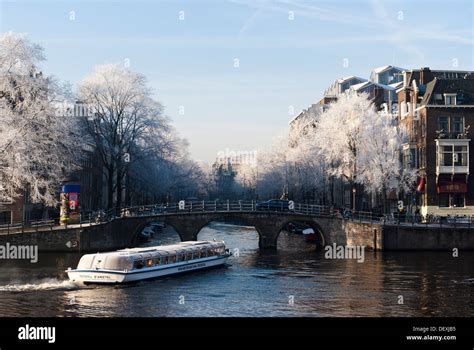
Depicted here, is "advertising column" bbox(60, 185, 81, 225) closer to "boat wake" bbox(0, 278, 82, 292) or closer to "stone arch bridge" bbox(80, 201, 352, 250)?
"stone arch bridge" bbox(80, 201, 352, 250)

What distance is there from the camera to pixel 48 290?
4184 centimetres

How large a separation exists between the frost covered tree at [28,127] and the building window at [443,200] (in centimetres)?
3638

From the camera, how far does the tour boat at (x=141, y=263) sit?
148 feet

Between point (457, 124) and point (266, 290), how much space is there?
4077 cm

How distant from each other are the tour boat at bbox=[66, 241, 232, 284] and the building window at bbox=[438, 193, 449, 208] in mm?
29504

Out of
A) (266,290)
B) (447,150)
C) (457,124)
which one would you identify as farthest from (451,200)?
(266,290)

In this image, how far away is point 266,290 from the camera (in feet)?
141

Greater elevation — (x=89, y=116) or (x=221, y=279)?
(x=89, y=116)

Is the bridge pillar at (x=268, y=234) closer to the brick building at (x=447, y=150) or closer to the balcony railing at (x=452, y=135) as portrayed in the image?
the brick building at (x=447, y=150)

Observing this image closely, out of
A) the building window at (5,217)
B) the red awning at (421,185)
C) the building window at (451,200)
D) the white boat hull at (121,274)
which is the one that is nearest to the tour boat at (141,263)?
the white boat hull at (121,274)

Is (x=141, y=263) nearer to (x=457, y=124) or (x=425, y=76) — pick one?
(x=457, y=124)
